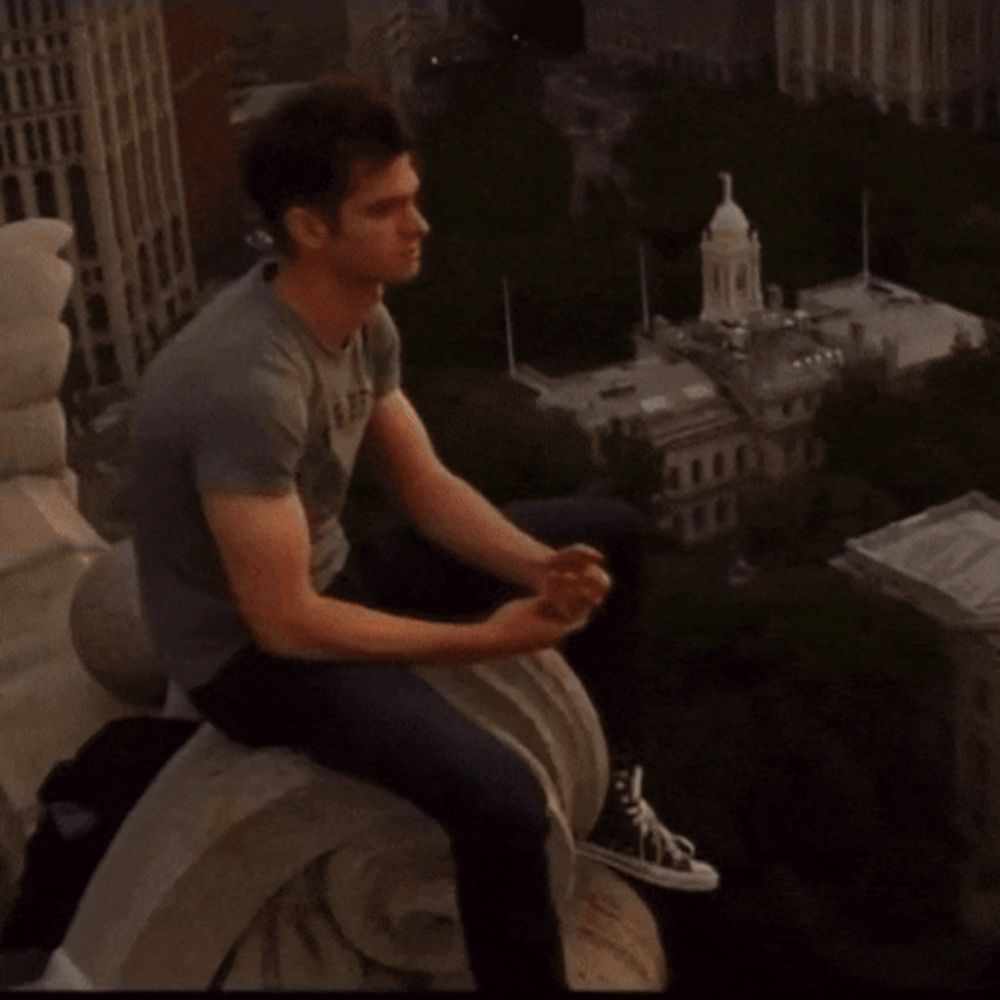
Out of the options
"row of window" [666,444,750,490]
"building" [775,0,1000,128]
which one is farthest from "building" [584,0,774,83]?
"row of window" [666,444,750,490]

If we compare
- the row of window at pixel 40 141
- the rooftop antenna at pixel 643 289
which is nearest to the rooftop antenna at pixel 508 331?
the rooftop antenna at pixel 643 289

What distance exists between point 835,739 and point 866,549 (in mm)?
273

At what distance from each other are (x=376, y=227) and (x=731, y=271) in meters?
1.34

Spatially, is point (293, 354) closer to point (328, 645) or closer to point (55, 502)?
point (328, 645)

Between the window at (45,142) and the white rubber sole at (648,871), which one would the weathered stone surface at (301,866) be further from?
the window at (45,142)

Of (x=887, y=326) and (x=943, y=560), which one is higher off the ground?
(x=887, y=326)

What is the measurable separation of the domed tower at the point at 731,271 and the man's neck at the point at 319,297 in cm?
131

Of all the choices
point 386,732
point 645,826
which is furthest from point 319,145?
point 645,826

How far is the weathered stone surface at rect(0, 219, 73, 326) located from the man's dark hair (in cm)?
62

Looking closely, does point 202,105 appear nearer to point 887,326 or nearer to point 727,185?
point 727,185

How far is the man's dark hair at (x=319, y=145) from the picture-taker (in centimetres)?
158

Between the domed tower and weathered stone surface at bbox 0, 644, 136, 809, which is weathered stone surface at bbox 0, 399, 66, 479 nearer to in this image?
weathered stone surface at bbox 0, 644, 136, 809

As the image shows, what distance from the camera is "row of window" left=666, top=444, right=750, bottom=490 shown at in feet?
8.96

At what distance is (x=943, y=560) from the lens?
265 centimetres
